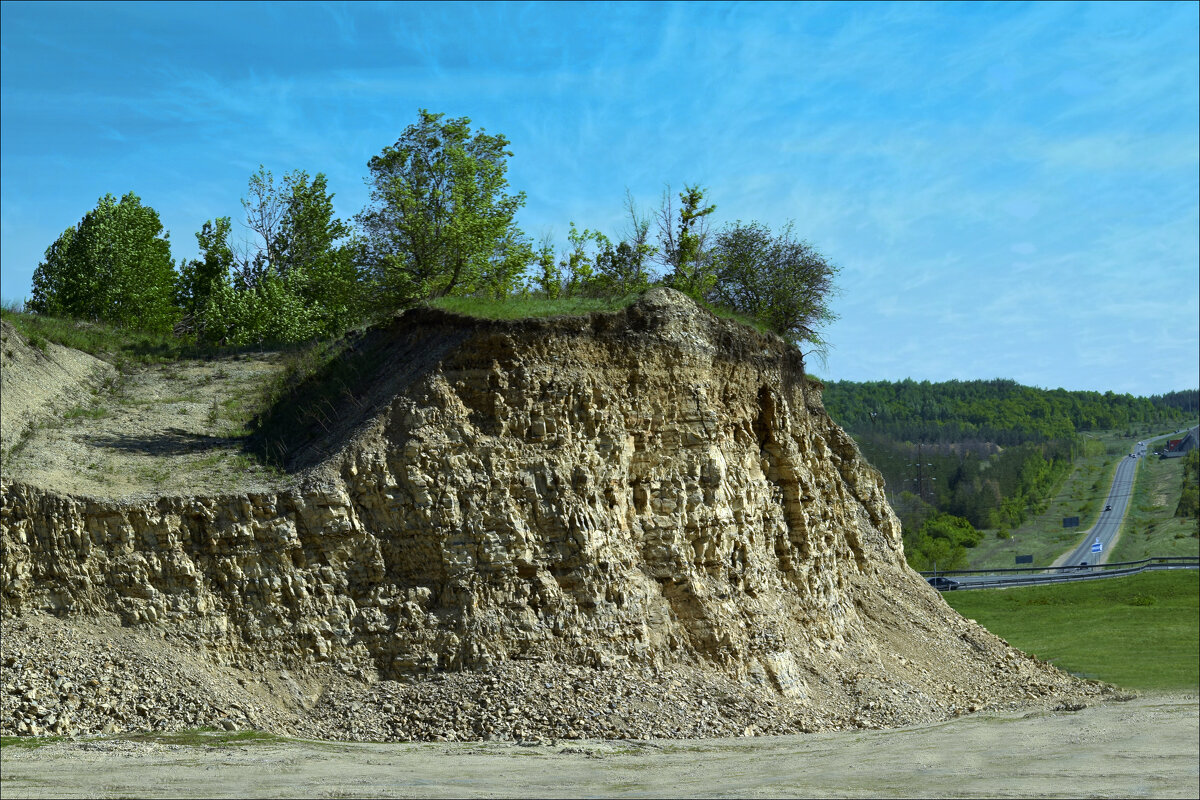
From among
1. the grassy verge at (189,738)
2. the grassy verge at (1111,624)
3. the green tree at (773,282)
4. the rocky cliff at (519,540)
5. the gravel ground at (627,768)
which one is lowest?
the grassy verge at (1111,624)

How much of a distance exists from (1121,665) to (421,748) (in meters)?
25.0

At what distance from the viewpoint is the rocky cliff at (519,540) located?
62.5ft

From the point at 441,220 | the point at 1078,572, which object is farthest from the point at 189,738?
the point at 1078,572

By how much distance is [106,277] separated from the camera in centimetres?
4028

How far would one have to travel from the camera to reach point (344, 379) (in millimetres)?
25469

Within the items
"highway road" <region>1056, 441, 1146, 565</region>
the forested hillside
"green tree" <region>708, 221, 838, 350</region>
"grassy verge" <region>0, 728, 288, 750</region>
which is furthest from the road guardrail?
"grassy verge" <region>0, 728, 288, 750</region>

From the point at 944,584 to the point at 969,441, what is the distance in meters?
63.7

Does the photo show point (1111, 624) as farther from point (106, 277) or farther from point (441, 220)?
point (106, 277)

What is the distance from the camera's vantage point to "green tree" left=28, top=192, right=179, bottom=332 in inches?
1570

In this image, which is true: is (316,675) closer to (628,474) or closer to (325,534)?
(325,534)

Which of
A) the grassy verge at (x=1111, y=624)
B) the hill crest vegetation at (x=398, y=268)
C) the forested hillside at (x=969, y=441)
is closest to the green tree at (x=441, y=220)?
the hill crest vegetation at (x=398, y=268)

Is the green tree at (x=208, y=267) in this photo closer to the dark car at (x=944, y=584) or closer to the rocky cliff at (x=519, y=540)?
the rocky cliff at (x=519, y=540)

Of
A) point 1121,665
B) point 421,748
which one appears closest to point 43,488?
point 421,748

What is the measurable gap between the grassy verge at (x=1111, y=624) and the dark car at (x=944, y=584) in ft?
8.97
